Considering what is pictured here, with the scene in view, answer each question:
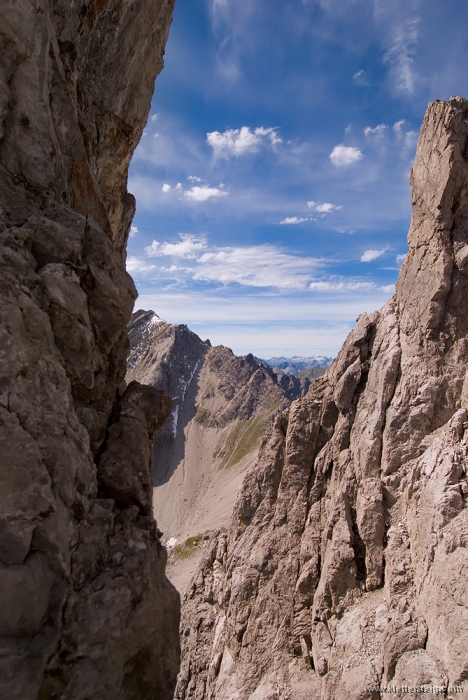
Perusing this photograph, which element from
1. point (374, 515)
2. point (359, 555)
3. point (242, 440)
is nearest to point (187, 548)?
point (242, 440)

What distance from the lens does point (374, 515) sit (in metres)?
28.3

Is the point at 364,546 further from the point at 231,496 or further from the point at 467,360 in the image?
the point at 231,496

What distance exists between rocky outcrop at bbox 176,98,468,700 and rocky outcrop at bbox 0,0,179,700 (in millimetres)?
17525

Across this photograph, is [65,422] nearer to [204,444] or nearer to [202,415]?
[204,444]

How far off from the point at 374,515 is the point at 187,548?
8593 centimetres

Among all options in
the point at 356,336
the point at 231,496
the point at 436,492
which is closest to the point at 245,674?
the point at 436,492

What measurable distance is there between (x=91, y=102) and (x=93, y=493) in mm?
18127

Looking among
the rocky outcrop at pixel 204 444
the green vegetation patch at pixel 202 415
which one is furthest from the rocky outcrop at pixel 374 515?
the green vegetation patch at pixel 202 415

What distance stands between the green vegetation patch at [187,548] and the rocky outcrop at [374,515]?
60085 mm

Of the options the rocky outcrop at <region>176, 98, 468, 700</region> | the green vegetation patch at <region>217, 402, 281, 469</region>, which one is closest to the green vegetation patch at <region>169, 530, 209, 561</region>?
the green vegetation patch at <region>217, 402, 281, 469</region>

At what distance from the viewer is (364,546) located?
29250 mm

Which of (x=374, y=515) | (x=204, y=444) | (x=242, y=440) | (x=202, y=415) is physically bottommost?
(x=204, y=444)

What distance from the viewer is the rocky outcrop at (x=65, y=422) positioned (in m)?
8.70

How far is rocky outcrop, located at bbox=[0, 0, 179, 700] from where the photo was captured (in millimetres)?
8703
